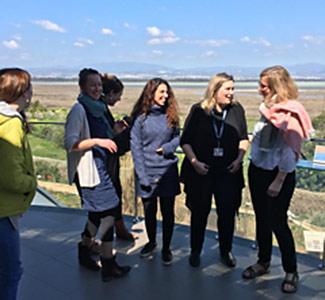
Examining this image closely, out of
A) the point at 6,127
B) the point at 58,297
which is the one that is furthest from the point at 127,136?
the point at 6,127

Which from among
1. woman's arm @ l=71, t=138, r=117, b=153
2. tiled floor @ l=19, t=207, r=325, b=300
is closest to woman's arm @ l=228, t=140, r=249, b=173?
tiled floor @ l=19, t=207, r=325, b=300

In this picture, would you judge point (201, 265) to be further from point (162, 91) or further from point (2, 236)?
point (2, 236)

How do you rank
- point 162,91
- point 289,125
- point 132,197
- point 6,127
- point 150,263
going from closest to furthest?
1. point 6,127
2. point 289,125
3. point 162,91
4. point 150,263
5. point 132,197

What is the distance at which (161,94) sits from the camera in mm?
2947

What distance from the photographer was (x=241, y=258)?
128 inches

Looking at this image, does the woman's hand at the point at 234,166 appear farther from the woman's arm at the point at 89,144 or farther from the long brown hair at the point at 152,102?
the woman's arm at the point at 89,144

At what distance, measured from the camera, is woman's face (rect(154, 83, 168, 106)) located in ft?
9.66

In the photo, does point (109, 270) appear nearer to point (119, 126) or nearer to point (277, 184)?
point (119, 126)

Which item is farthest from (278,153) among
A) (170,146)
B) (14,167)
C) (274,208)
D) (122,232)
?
(122,232)

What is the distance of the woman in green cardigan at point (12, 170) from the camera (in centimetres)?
180

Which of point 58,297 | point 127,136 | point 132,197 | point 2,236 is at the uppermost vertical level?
point 127,136

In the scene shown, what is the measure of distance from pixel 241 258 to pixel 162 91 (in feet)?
4.56

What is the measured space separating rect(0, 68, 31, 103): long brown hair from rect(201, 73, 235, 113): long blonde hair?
129 centimetres

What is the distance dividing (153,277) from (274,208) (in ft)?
3.17
